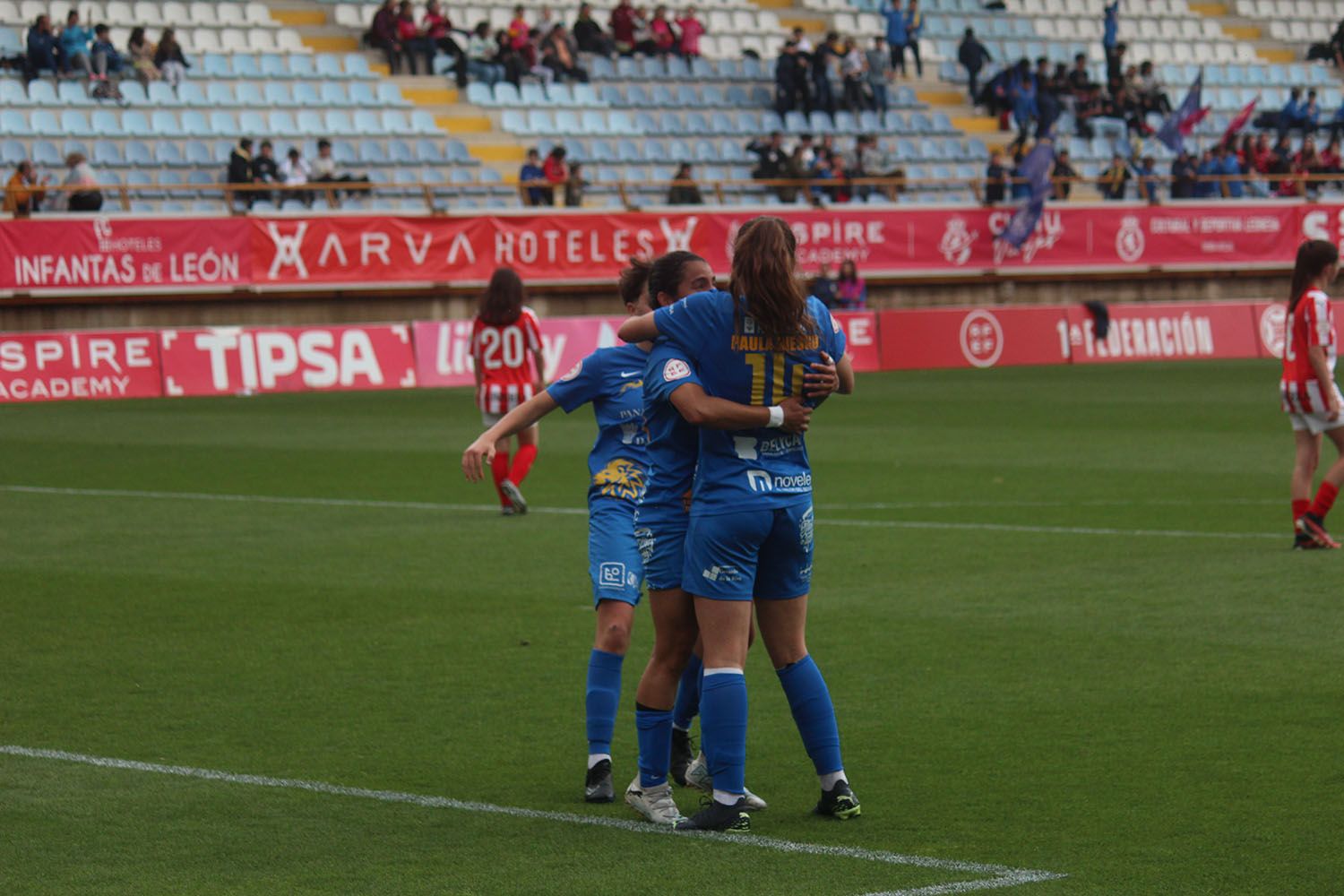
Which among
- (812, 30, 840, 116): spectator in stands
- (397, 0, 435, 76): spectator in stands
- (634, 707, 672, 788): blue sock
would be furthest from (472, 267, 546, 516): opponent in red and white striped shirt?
(812, 30, 840, 116): spectator in stands

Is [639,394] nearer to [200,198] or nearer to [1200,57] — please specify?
[200,198]

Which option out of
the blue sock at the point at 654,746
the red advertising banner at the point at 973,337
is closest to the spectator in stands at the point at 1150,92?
the red advertising banner at the point at 973,337

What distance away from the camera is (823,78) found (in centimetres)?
3922

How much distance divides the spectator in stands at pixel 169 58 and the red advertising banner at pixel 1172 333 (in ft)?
52.4

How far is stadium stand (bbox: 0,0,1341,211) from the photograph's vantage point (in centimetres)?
3238

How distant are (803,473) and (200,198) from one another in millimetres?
27318

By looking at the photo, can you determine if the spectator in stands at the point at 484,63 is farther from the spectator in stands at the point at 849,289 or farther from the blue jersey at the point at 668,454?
the blue jersey at the point at 668,454

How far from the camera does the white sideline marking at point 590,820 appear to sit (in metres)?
5.54

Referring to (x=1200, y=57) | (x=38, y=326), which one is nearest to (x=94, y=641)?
(x=38, y=326)

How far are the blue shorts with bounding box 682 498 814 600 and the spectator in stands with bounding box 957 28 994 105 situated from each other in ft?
123

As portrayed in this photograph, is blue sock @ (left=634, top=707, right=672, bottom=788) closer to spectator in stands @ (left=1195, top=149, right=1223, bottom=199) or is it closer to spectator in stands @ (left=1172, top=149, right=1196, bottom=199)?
spectator in stands @ (left=1172, top=149, right=1196, bottom=199)

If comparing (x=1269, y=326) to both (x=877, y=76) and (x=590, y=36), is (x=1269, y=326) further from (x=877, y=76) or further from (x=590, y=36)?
(x=590, y=36)

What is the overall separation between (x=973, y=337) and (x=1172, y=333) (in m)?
4.16

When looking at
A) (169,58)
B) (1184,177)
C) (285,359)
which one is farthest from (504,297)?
(1184,177)
